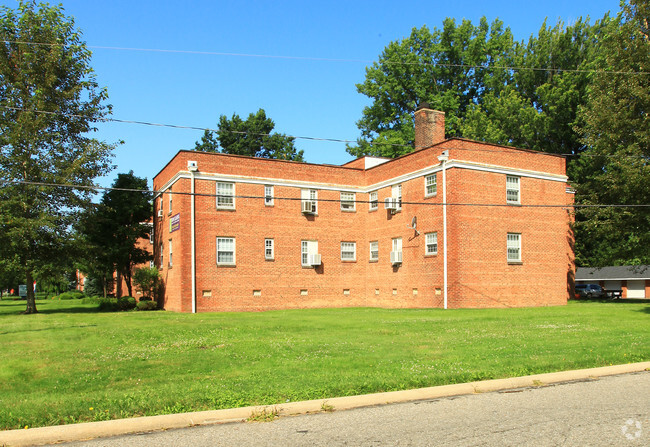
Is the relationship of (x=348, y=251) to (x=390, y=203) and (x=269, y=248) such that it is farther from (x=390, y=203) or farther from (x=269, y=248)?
(x=269, y=248)

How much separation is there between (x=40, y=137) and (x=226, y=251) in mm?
11851

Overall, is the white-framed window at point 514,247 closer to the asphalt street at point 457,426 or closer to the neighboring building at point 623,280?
the asphalt street at point 457,426

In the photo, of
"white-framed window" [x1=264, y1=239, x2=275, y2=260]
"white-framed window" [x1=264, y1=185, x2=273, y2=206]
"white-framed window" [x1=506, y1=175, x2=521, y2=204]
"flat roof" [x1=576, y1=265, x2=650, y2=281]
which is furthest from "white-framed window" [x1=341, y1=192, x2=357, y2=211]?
"flat roof" [x1=576, y1=265, x2=650, y2=281]

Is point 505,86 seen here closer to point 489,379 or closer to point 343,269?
point 343,269

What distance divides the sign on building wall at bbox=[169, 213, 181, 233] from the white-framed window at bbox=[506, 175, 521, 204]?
17.3 meters

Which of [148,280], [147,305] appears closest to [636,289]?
[148,280]

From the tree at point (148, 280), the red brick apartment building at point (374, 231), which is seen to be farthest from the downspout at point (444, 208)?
the tree at point (148, 280)

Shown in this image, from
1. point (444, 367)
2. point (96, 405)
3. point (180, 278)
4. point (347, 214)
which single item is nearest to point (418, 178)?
point (347, 214)

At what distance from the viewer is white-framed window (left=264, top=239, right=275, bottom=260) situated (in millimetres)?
30281

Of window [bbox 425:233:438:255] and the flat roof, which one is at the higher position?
window [bbox 425:233:438:255]

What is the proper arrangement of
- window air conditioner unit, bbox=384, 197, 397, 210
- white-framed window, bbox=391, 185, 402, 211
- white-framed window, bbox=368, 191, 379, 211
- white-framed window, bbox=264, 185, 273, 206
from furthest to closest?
white-framed window, bbox=368, 191, 379, 211 → white-framed window, bbox=264, 185, 273, 206 → white-framed window, bbox=391, 185, 402, 211 → window air conditioner unit, bbox=384, 197, 397, 210

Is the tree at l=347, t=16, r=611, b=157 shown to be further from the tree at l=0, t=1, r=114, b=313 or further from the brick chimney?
the tree at l=0, t=1, r=114, b=313

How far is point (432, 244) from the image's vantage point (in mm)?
27625

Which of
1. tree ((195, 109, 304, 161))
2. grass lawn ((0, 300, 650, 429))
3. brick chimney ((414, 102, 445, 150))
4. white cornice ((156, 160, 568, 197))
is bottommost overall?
grass lawn ((0, 300, 650, 429))
